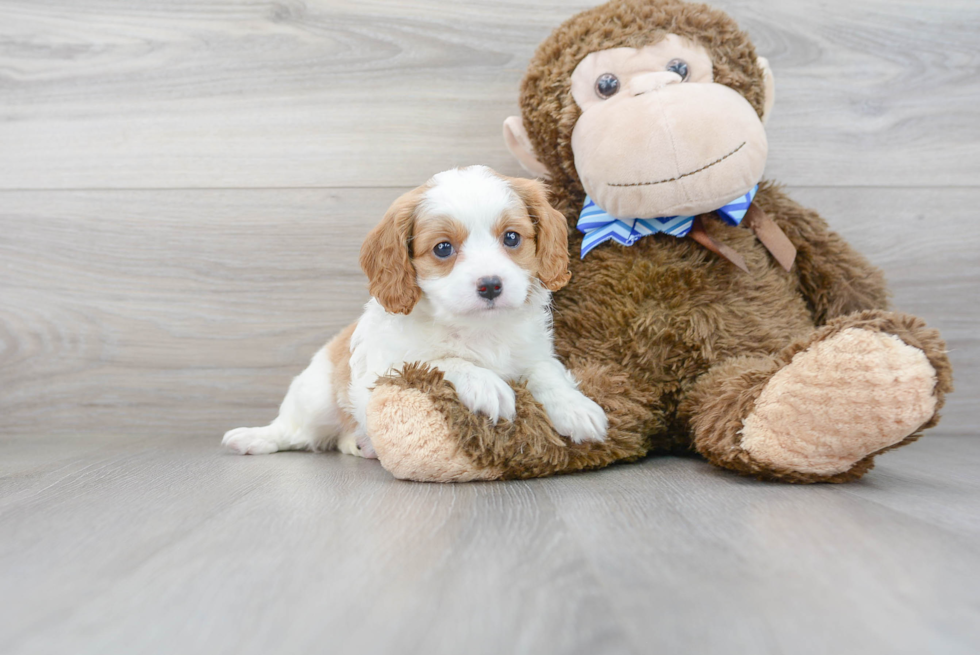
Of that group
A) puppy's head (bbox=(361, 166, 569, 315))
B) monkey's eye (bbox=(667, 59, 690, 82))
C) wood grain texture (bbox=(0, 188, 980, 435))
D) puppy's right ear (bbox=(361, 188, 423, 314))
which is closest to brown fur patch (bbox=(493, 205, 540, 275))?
puppy's head (bbox=(361, 166, 569, 315))

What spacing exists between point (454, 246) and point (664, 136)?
0.41m

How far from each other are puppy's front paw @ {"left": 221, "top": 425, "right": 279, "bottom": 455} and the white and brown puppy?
0.98ft

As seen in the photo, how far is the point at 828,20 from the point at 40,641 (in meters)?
1.91

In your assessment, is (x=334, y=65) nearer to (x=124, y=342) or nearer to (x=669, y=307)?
(x=124, y=342)

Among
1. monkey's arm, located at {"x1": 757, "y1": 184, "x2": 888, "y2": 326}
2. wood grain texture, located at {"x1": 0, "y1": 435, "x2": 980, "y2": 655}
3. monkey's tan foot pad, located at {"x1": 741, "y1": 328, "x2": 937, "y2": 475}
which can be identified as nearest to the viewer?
wood grain texture, located at {"x1": 0, "y1": 435, "x2": 980, "y2": 655}

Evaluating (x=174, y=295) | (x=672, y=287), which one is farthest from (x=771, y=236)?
(x=174, y=295)

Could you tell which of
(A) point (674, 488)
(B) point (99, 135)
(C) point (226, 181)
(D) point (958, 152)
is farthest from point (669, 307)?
(B) point (99, 135)

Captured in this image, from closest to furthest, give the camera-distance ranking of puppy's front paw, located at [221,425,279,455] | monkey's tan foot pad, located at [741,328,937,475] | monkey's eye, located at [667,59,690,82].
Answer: monkey's tan foot pad, located at [741,328,937,475] → monkey's eye, located at [667,59,690,82] → puppy's front paw, located at [221,425,279,455]

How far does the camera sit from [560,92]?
1353 millimetres

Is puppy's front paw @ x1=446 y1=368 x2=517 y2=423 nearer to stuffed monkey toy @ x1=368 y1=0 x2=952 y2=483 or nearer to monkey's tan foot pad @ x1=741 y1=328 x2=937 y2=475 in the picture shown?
stuffed monkey toy @ x1=368 y1=0 x2=952 y2=483

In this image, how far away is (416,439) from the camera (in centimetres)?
109

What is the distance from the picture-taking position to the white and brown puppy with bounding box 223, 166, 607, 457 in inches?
44.1

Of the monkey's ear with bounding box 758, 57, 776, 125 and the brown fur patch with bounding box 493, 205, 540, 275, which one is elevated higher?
the monkey's ear with bounding box 758, 57, 776, 125

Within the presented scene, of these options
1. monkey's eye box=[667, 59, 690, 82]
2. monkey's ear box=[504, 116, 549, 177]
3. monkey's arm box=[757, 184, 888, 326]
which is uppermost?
monkey's eye box=[667, 59, 690, 82]
